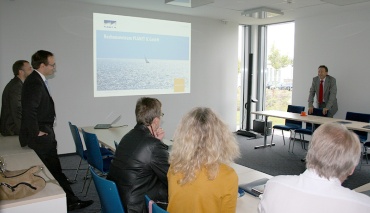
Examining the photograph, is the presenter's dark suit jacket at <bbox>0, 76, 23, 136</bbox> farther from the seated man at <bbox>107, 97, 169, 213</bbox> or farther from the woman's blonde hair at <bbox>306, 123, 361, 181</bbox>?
the woman's blonde hair at <bbox>306, 123, 361, 181</bbox>

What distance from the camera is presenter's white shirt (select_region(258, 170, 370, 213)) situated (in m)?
1.25

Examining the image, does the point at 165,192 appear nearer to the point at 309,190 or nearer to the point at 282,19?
the point at 309,190

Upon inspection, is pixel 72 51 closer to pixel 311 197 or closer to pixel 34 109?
pixel 34 109

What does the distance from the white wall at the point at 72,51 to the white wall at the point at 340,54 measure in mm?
2149

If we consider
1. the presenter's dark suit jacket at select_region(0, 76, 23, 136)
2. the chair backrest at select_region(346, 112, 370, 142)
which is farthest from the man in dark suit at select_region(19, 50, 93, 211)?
the chair backrest at select_region(346, 112, 370, 142)

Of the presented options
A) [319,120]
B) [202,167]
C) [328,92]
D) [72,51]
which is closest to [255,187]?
[202,167]

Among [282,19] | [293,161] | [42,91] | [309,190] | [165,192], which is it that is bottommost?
[293,161]

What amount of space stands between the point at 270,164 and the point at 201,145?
163 inches

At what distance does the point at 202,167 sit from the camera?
1.61m

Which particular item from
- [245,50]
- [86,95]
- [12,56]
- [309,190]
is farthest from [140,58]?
[309,190]

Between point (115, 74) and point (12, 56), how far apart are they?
1798mm

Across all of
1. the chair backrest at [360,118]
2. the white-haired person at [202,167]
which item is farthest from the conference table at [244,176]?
the chair backrest at [360,118]

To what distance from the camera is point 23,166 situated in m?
2.59

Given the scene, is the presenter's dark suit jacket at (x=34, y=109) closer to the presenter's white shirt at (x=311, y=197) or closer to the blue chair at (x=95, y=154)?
the blue chair at (x=95, y=154)
